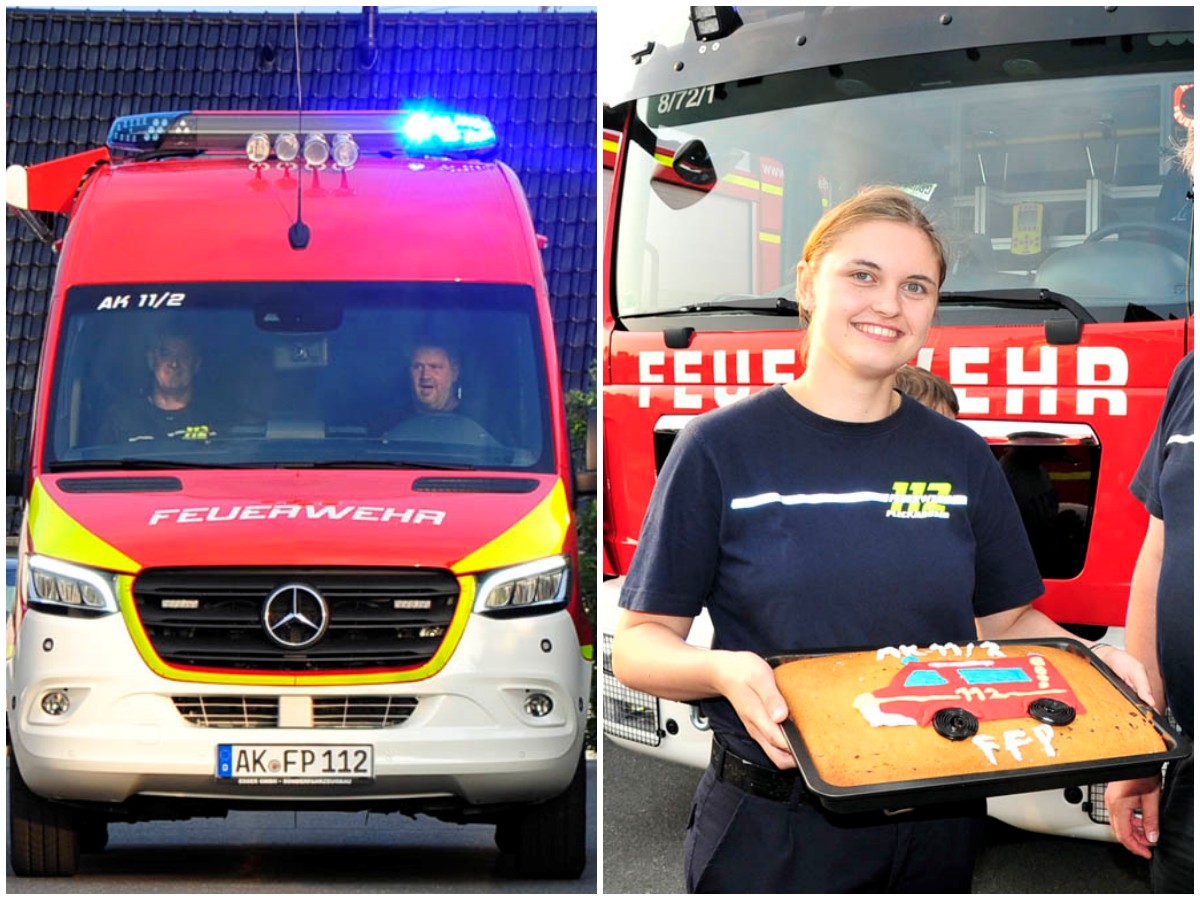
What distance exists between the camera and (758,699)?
1893 mm

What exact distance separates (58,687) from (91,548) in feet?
1.32

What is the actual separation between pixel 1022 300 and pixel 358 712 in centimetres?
216

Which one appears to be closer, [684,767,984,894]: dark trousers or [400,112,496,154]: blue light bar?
[684,767,984,894]: dark trousers

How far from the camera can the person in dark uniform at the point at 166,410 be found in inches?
183

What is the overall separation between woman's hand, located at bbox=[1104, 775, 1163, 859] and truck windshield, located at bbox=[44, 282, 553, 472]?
2.62 m

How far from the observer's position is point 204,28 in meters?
5.83

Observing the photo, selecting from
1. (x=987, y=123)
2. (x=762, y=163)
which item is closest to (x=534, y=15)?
(x=762, y=163)

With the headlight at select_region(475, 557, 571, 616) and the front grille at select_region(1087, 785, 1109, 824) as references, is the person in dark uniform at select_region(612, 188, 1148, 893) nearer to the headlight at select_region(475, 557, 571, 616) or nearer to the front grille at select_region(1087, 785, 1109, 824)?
the front grille at select_region(1087, 785, 1109, 824)

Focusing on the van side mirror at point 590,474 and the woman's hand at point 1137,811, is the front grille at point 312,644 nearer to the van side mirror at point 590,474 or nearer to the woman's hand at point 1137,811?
the van side mirror at point 590,474

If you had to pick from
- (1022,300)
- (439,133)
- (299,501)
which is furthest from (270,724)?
(1022,300)

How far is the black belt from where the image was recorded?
2.08 m

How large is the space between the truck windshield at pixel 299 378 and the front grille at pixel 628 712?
704 millimetres

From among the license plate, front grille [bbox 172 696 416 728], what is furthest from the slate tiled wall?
the license plate

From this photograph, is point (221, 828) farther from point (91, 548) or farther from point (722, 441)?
point (722, 441)
